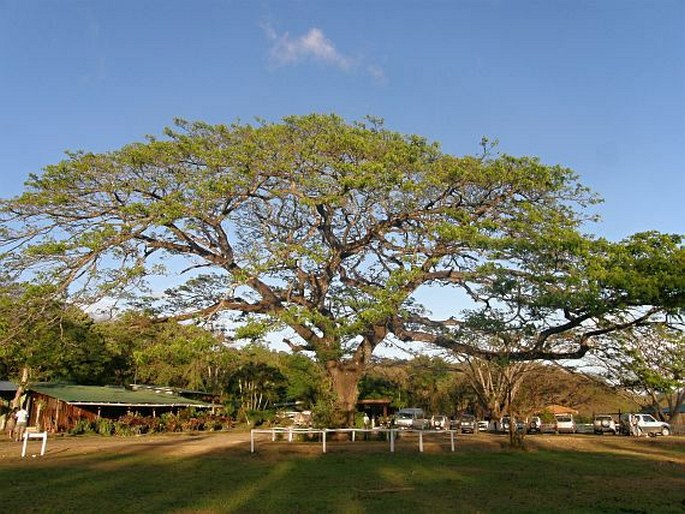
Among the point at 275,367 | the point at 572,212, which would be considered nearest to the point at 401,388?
the point at 275,367

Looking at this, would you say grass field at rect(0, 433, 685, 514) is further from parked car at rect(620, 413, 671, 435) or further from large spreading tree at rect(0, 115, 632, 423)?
parked car at rect(620, 413, 671, 435)

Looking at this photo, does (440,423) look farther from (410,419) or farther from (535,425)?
(535,425)

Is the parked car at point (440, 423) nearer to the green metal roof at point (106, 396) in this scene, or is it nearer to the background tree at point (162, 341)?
the green metal roof at point (106, 396)

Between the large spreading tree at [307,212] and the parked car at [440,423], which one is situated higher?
the large spreading tree at [307,212]

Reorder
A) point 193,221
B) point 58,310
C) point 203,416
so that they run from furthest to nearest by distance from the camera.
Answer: point 203,416 → point 193,221 → point 58,310

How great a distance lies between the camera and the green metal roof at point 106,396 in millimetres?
31906

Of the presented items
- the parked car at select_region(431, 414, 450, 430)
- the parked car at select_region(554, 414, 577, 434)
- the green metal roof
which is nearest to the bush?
the green metal roof

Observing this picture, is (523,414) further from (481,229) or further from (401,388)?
(481,229)

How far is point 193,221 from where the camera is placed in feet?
62.4

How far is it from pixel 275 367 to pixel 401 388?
10.3m

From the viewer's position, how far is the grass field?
8.89 meters

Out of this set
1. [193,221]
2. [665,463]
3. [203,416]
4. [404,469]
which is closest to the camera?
[404,469]

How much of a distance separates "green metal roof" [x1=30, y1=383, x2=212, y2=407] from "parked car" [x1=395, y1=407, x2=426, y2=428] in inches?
486

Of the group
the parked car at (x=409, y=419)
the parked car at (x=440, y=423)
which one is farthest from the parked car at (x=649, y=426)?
the parked car at (x=409, y=419)
